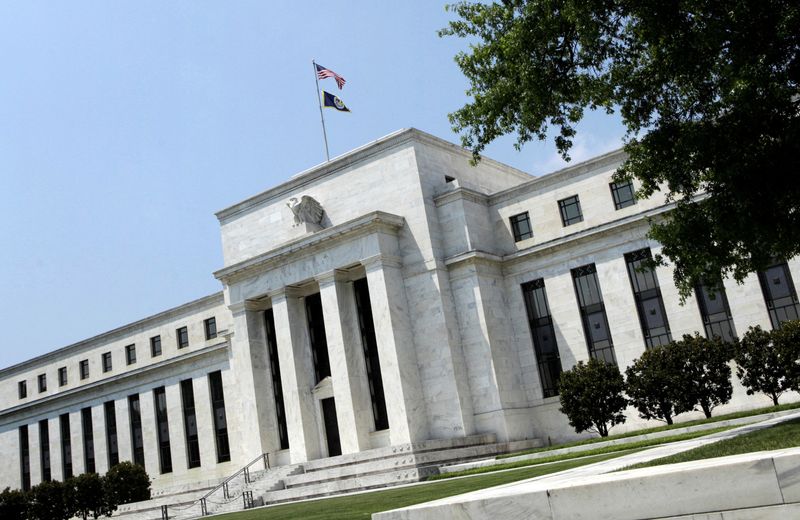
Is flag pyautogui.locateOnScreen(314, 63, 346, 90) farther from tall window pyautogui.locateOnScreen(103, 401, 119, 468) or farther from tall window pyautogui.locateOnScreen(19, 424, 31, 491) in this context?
tall window pyautogui.locateOnScreen(19, 424, 31, 491)

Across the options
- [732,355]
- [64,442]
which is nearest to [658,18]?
[732,355]

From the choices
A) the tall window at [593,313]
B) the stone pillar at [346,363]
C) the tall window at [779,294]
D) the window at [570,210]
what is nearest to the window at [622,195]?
the window at [570,210]

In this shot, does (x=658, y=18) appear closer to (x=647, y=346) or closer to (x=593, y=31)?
(x=593, y=31)

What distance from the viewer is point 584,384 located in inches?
1407

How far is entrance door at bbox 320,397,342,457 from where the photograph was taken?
42.8 m

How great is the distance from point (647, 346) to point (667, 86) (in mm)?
20349

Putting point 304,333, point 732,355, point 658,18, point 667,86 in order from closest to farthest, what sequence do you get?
1. point 658,18
2. point 667,86
3. point 732,355
4. point 304,333

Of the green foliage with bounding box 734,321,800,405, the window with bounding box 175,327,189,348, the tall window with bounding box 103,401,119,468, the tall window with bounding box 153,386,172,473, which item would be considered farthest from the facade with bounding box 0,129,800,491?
the tall window with bounding box 103,401,119,468

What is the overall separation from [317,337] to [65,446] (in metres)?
30.8

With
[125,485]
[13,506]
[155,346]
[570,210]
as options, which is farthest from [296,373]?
[13,506]

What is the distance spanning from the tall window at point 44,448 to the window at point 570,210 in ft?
155

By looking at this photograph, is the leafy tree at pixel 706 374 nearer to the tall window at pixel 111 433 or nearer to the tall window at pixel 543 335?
the tall window at pixel 543 335

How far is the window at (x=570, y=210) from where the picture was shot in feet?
134

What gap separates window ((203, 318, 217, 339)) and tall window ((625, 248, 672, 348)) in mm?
30589
